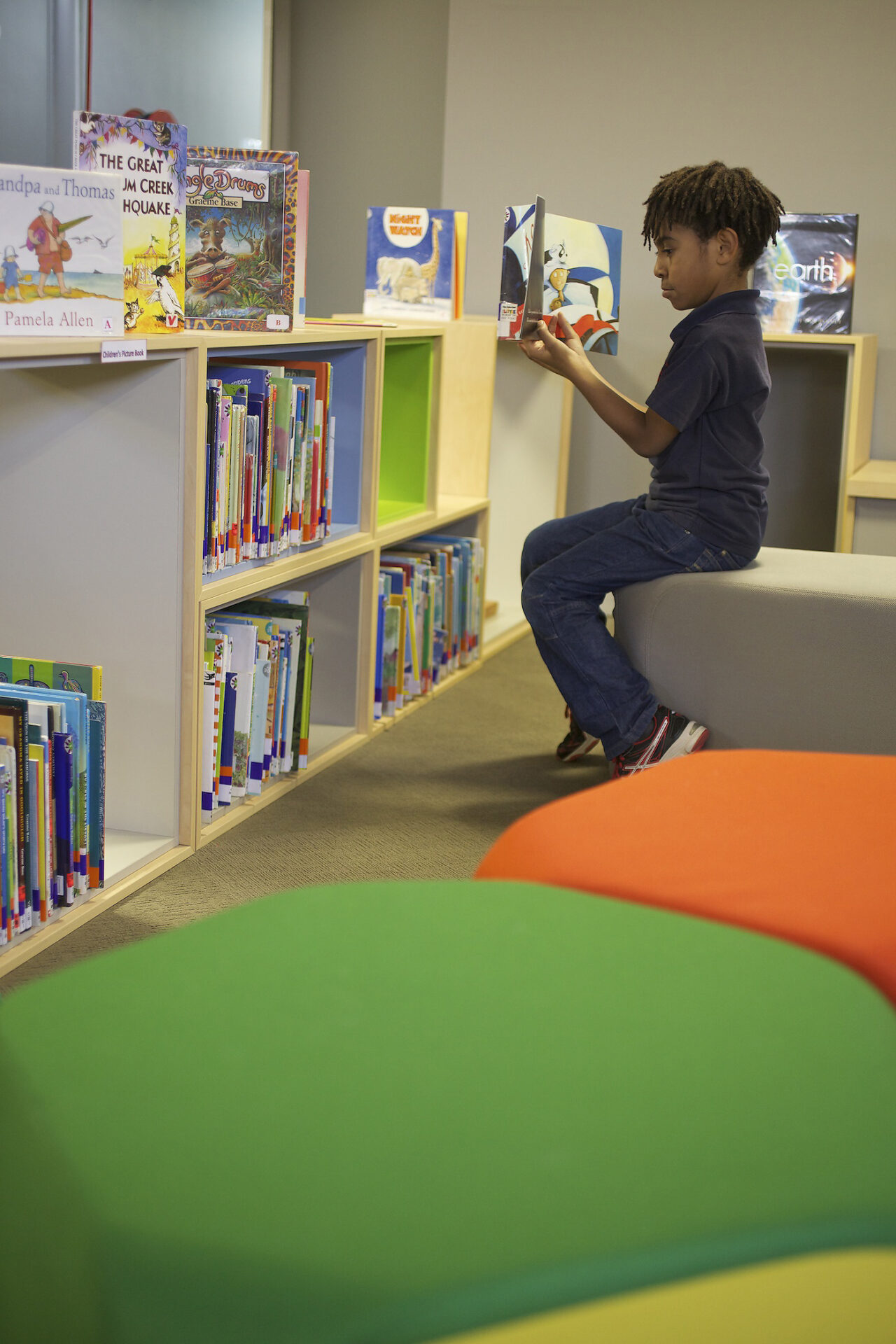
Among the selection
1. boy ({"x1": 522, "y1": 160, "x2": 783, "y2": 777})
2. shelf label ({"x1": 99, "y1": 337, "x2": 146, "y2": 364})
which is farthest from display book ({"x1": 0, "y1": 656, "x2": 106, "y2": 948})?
boy ({"x1": 522, "y1": 160, "x2": 783, "y2": 777})

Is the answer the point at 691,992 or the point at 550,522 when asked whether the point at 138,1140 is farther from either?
the point at 550,522

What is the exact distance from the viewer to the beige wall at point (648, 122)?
12.4 feet

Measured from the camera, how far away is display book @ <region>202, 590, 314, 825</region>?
217 centimetres

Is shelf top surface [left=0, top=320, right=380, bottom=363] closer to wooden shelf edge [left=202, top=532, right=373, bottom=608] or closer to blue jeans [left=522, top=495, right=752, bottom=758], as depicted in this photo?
wooden shelf edge [left=202, top=532, right=373, bottom=608]

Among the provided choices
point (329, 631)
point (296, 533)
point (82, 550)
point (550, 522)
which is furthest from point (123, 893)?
point (550, 522)

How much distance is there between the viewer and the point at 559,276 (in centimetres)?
247

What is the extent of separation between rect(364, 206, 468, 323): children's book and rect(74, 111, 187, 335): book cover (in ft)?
4.31

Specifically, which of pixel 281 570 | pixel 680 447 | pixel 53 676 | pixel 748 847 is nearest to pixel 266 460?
pixel 281 570

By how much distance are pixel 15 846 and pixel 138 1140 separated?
1.08 meters

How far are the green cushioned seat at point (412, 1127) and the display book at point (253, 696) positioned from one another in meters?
Answer: 1.31

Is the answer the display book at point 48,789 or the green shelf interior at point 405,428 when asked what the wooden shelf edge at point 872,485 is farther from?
the display book at point 48,789

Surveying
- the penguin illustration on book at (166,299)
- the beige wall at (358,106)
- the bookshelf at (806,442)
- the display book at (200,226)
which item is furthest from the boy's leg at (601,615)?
the beige wall at (358,106)

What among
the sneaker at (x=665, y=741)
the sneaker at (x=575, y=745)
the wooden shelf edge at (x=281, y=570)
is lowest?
the sneaker at (x=575, y=745)

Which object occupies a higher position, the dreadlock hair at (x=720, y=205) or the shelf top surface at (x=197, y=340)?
the dreadlock hair at (x=720, y=205)
